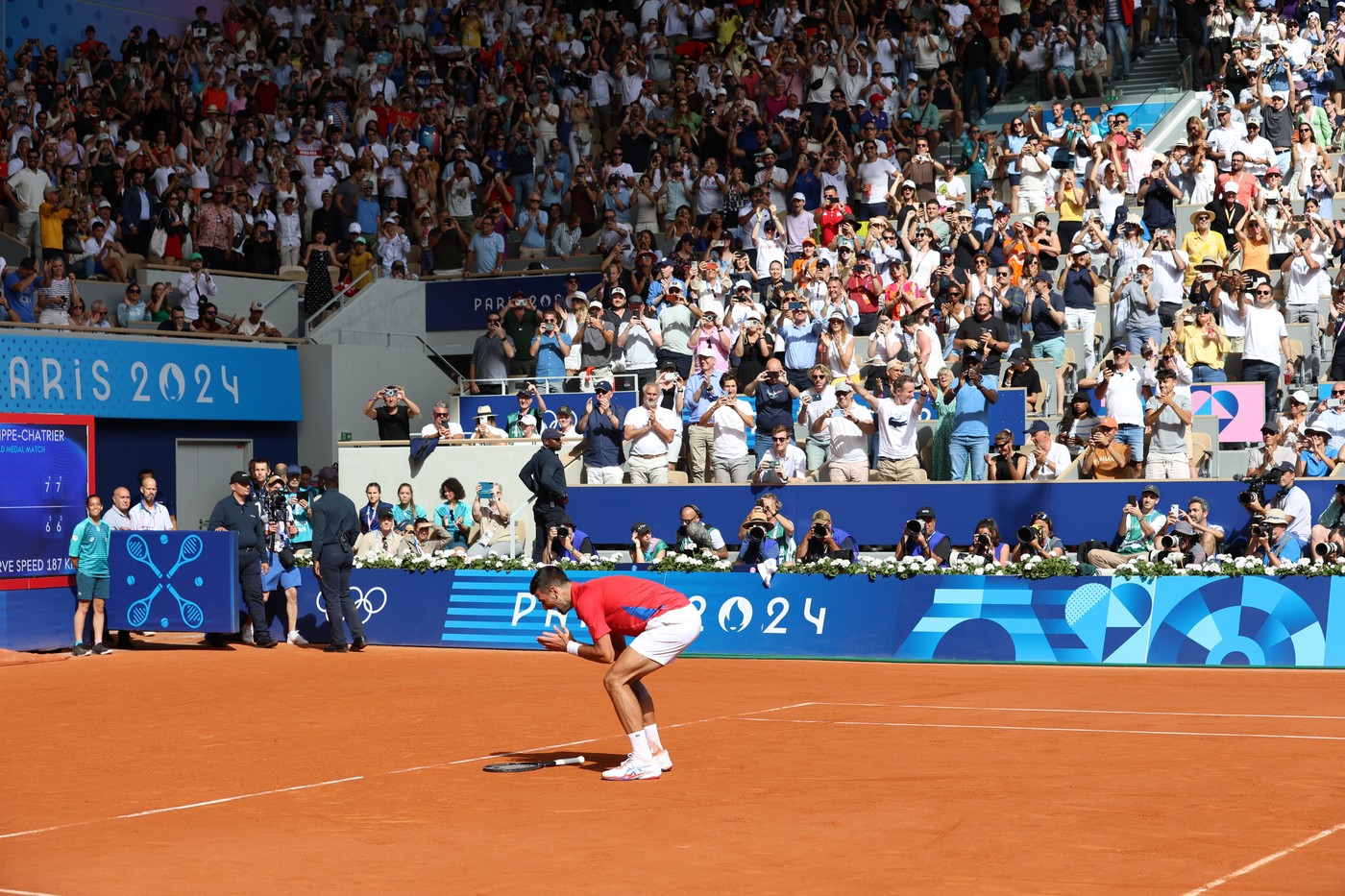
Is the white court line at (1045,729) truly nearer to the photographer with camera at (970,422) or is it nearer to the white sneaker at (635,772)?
the white sneaker at (635,772)

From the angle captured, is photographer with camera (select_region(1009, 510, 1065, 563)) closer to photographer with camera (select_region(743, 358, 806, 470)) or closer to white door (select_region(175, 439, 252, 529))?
photographer with camera (select_region(743, 358, 806, 470))

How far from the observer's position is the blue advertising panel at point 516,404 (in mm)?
27078

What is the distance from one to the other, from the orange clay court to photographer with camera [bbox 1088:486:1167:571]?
194 cm

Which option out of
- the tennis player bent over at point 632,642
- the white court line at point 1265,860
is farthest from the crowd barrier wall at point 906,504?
the white court line at point 1265,860

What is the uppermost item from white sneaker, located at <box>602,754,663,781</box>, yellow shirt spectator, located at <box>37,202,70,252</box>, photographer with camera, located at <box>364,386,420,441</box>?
yellow shirt spectator, located at <box>37,202,70,252</box>

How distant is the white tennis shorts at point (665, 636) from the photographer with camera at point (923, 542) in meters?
9.47

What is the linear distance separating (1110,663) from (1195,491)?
281cm

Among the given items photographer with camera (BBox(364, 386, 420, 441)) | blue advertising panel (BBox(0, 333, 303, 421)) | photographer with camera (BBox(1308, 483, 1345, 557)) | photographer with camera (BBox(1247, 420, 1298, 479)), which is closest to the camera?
photographer with camera (BBox(1308, 483, 1345, 557))

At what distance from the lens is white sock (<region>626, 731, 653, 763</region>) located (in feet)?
38.5

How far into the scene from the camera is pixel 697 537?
22.1 meters

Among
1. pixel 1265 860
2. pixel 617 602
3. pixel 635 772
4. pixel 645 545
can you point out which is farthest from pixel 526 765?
pixel 645 545

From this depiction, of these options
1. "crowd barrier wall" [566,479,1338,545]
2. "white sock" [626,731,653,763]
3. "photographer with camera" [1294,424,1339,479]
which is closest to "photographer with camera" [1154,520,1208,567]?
"crowd barrier wall" [566,479,1338,545]

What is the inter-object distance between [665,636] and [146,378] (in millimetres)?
19404

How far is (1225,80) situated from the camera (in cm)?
2991
